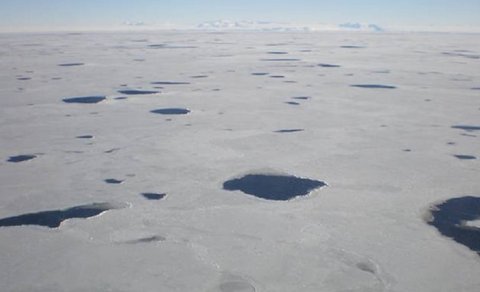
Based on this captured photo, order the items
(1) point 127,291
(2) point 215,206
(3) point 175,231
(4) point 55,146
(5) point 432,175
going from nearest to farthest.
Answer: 1. (1) point 127,291
2. (3) point 175,231
3. (2) point 215,206
4. (5) point 432,175
5. (4) point 55,146

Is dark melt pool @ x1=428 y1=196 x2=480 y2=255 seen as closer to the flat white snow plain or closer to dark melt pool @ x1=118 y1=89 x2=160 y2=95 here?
the flat white snow plain

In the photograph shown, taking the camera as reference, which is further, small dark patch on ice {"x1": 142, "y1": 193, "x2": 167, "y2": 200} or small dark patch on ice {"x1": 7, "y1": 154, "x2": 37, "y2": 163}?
small dark patch on ice {"x1": 7, "y1": 154, "x2": 37, "y2": 163}

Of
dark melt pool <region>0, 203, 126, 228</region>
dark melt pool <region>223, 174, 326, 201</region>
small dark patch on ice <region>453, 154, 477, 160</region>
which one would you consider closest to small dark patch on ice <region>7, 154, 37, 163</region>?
dark melt pool <region>0, 203, 126, 228</region>

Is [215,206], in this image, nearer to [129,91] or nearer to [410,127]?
[410,127]

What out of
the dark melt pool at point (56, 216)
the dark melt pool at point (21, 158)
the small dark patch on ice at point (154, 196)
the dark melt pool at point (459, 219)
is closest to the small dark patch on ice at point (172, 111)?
the dark melt pool at point (21, 158)

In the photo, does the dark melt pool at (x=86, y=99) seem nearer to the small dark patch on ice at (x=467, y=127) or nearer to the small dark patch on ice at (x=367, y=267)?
the small dark patch on ice at (x=467, y=127)

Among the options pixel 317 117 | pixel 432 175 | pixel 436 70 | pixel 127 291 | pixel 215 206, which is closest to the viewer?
pixel 127 291

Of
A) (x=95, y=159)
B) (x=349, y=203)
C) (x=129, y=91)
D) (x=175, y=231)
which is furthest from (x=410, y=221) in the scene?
(x=129, y=91)
